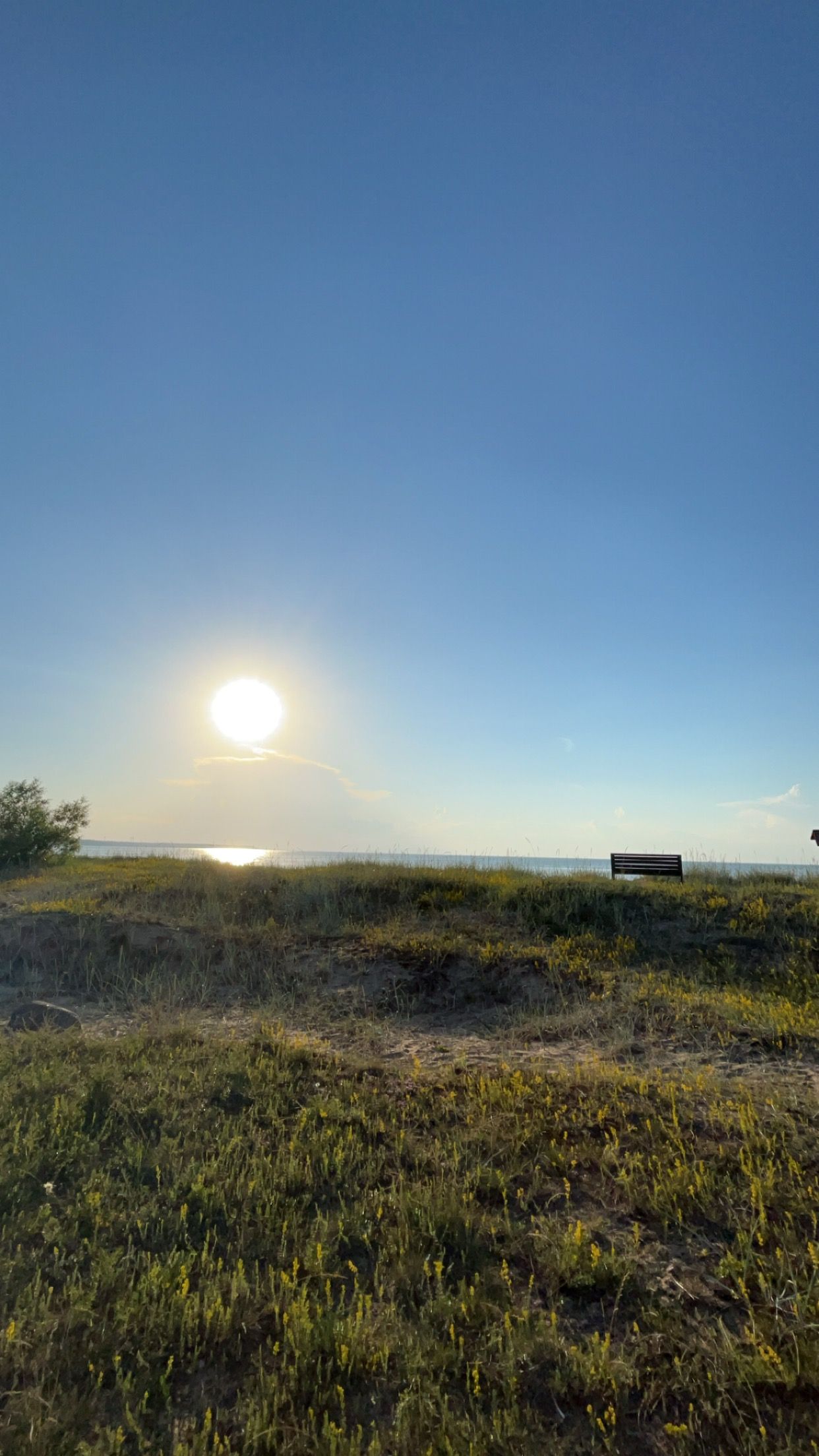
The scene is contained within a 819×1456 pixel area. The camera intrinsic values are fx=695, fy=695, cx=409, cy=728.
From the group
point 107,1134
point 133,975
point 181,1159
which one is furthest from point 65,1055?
point 133,975

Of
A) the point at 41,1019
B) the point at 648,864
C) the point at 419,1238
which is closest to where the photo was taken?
the point at 419,1238

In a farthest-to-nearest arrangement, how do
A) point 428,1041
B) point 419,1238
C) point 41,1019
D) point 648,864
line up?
1. point 648,864
2. point 41,1019
3. point 428,1041
4. point 419,1238

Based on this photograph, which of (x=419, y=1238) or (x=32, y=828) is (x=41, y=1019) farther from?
(x=32, y=828)

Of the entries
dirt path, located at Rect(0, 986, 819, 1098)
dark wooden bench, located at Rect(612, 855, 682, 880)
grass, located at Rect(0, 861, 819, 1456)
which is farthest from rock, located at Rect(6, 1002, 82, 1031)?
dark wooden bench, located at Rect(612, 855, 682, 880)

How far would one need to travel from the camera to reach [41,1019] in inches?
360

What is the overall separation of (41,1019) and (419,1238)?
6.92 metres

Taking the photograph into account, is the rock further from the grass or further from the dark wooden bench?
the dark wooden bench

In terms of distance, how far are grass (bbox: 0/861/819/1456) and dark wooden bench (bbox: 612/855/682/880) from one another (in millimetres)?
9069

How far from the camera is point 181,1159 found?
5.21 metres

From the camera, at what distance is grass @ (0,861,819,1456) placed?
315cm

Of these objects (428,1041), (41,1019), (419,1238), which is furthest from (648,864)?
(419,1238)

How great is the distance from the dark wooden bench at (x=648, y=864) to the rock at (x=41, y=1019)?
1373 cm

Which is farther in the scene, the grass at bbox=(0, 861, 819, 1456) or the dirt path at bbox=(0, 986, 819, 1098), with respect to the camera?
the dirt path at bbox=(0, 986, 819, 1098)

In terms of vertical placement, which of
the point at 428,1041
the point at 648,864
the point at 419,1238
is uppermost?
the point at 648,864
